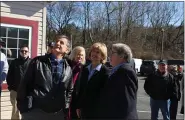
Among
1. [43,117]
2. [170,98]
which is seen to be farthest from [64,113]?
[170,98]

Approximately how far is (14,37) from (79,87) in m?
3.91

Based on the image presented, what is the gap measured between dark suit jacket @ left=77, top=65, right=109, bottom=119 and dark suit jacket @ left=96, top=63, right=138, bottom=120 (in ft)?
0.73

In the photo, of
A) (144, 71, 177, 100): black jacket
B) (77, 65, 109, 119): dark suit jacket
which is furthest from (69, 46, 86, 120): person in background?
(144, 71, 177, 100): black jacket

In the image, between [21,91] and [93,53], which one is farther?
[93,53]

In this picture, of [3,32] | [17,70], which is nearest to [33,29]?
[3,32]

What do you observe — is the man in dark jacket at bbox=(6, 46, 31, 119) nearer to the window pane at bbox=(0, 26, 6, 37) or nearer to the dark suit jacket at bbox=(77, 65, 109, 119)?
the window pane at bbox=(0, 26, 6, 37)

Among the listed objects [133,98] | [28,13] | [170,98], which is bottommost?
[170,98]

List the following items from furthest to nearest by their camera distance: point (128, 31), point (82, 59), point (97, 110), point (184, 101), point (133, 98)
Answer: point (128, 31), point (184, 101), point (82, 59), point (97, 110), point (133, 98)

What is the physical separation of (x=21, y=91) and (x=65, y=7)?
48.2 meters

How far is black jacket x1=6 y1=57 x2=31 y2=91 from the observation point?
21.3 feet

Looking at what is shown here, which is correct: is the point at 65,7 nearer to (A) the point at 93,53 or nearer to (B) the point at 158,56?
(B) the point at 158,56

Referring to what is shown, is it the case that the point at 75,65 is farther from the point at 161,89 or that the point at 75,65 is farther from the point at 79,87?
the point at 161,89

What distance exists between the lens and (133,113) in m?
3.29

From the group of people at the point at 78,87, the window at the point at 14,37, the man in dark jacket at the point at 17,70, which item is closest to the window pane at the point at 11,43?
the window at the point at 14,37
